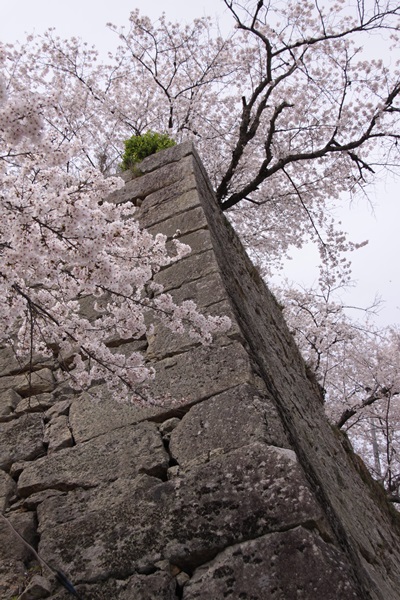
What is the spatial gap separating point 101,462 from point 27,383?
80 centimetres

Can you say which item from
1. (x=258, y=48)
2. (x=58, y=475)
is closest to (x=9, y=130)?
(x=58, y=475)

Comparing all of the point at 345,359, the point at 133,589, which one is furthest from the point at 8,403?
the point at 345,359

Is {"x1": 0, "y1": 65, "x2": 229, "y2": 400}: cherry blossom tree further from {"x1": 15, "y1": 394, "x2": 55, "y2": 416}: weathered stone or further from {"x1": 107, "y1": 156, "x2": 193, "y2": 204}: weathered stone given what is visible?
{"x1": 107, "y1": 156, "x2": 193, "y2": 204}: weathered stone

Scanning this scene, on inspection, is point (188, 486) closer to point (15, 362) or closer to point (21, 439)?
point (21, 439)

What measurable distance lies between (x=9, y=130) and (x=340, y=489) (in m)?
2.42

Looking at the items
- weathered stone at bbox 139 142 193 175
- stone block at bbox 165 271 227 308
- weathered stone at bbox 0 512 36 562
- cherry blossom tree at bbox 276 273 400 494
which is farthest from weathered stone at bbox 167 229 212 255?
cherry blossom tree at bbox 276 273 400 494

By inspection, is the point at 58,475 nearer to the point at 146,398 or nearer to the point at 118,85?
A: the point at 146,398

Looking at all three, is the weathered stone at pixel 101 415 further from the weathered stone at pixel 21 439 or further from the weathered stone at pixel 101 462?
the weathered stone at pixel 21 439

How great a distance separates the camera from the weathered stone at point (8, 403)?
8.44 feet

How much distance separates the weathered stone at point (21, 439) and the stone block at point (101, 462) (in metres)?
0.09

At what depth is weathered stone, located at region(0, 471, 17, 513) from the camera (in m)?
2.15

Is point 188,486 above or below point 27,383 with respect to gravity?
below

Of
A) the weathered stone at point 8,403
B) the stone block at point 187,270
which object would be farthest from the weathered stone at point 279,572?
the stone block at point 187,270

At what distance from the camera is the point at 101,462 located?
2.16 meters
